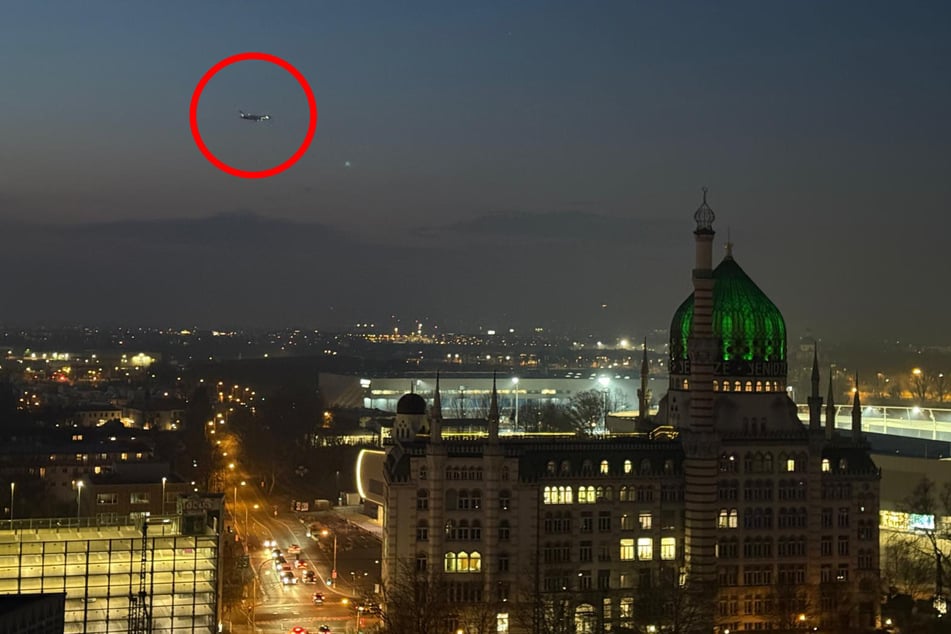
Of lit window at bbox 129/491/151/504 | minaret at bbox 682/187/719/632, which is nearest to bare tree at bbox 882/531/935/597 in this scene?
minaret at bbox 682/187/719/632

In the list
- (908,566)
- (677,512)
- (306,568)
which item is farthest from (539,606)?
(306,568)

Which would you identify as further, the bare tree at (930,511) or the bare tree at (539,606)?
the bare tree at (930,511)

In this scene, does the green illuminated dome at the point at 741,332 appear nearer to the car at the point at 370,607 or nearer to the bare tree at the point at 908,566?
the bare tree at the point at 908,566

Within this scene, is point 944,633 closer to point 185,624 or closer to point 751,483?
point 751,483

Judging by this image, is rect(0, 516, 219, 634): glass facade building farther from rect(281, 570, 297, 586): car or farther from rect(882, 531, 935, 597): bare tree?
rect(882, 531, 935, 597): bare tree

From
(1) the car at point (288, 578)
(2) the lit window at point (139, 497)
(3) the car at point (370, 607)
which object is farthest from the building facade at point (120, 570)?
(2) the lit window at point (139, 497)

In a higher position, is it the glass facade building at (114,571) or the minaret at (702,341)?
the minaret at (702,341)
